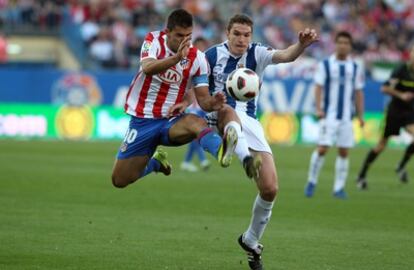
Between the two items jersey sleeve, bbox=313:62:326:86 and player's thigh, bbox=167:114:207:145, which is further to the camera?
jersey sleeve, bbox=313:62:326:86

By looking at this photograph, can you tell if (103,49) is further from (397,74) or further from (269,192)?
(269,192)

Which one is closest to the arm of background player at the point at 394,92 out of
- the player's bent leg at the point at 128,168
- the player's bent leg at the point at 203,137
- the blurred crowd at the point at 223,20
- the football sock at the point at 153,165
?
the football sock at the point at 153,165

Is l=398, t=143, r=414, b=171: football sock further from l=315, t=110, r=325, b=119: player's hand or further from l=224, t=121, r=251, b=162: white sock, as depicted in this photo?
l=224, t=121, r=251, b=162: white sock

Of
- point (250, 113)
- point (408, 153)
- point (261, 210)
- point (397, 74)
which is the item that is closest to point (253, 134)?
point (250, 113)

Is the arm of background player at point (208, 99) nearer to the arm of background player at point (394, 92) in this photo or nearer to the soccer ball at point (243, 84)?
the soccer ball at point (243, 84)

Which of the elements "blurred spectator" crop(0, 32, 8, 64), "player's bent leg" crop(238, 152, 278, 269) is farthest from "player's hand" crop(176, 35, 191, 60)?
"blurred spectator" crop(0, 32, 8, 64)

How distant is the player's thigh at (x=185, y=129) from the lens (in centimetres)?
973

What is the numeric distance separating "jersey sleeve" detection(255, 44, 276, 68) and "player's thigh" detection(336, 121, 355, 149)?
6194 mm

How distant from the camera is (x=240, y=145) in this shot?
8.95 m

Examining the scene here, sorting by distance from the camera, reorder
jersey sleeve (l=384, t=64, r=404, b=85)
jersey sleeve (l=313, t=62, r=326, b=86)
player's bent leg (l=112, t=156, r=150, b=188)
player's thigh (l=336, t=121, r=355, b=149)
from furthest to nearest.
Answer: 1. jersey sleeve (l=384, t=64, r=404, b=85)
2. jersey sleeve (l=313, t=62, r=326, b=86)
3. player's thigh (l=336, t=121, r=355, b=149)
4. player's bent leg (l=112, t=156, r=150, b=188)

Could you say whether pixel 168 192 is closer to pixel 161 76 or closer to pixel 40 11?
pixel 161 76

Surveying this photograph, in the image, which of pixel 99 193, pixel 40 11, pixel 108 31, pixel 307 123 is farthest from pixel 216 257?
pixel 40 11

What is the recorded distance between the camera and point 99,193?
50.3 ft

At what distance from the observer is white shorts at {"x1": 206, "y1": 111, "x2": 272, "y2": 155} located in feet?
31.3
